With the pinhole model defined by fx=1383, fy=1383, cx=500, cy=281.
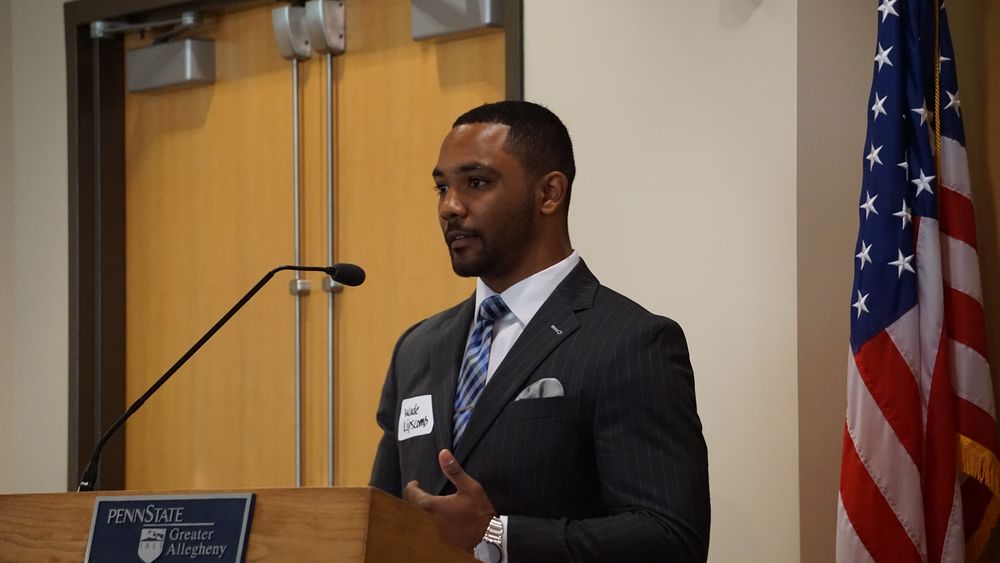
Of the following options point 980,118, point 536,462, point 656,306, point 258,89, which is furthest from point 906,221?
point 258,89

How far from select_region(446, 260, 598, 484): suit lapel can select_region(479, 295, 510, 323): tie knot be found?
3.5 inches

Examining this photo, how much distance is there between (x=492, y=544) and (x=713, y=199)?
1544mm

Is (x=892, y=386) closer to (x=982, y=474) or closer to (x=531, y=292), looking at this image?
(x=982, y=474)

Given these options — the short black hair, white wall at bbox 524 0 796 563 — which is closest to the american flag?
white wall at bbox 524 0 796 563

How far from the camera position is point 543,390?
2.27 metres

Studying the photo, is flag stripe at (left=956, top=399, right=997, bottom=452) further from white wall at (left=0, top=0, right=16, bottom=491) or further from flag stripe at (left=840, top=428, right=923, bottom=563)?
white wall at (left=0, top=0, right=16, bottom=491)

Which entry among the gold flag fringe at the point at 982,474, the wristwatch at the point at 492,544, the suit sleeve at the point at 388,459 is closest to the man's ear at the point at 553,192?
the suit sleeve at the point at 388,459

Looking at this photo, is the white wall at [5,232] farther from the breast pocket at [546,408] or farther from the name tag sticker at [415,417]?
the breast pocket at [546,408]

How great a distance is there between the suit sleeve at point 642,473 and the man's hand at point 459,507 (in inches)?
8.4

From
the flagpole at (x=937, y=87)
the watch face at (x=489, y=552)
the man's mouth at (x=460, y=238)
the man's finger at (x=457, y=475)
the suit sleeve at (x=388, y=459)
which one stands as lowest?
the watch face at (x=489, y=552)

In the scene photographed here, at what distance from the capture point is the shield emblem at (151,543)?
1682 millimetres

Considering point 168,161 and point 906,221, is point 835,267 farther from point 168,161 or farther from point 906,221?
point 168,161

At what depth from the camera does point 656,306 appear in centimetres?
354

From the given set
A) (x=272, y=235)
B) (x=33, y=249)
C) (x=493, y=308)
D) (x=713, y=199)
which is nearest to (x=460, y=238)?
(x=493, y=308)
